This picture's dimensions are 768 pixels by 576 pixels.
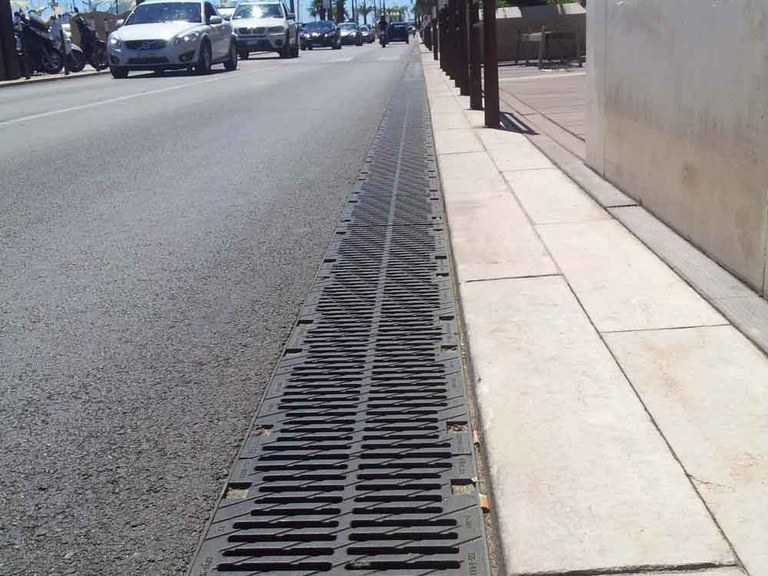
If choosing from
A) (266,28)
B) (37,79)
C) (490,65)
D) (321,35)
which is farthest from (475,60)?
(321,35)

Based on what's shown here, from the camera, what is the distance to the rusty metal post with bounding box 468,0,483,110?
11445 millimetres

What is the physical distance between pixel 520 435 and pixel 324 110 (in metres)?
11.2

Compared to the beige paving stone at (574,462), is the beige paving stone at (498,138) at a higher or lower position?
higher

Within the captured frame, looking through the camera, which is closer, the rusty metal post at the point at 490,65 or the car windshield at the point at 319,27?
the rusty metal post at the point at 490,65

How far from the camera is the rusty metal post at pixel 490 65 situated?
9.61 meters

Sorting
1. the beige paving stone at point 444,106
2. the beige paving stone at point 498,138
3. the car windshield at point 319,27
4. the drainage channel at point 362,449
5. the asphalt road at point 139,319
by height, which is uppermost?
the car windshield at point 319,27

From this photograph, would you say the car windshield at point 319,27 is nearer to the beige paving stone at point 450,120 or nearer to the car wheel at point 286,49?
the car wheel at point 286,49

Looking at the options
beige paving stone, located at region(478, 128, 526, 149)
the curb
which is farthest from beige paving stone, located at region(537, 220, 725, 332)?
the curb

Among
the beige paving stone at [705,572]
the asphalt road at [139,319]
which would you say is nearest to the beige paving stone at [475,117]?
the asphalt road at [139,319]

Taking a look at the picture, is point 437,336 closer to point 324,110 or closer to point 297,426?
point 297,426

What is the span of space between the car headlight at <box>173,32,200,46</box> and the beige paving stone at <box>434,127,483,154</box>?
14245mm

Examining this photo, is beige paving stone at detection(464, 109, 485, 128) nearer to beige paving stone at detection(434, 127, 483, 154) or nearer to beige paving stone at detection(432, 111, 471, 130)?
beige paving stone at detection(432, 111, 471, 130)

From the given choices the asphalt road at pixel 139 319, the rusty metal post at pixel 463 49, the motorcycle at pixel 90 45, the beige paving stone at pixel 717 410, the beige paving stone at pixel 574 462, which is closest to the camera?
the beige paving stone at pixel 574 462

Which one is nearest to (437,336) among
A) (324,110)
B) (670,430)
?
(670,430)
